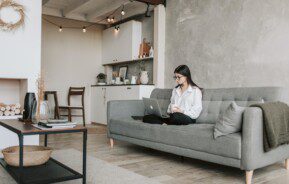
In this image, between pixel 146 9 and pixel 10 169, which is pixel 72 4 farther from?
pixel 10 169

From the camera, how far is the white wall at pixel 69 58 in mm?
6871

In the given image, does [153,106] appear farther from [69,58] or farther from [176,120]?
[69,58]

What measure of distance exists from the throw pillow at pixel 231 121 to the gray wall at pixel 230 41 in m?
1.37

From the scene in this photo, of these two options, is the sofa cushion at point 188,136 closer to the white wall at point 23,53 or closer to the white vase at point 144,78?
the white wall at point 23,53

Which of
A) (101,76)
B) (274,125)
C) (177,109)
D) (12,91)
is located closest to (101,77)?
(101,76)

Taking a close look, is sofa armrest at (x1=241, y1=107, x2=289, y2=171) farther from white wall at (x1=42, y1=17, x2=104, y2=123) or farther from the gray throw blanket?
white wall at (x1=42, y1=17, x2=104, y2=123)

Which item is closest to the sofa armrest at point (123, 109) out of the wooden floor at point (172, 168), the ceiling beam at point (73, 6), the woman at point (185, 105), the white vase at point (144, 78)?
the wooden floor at point (172, 168)

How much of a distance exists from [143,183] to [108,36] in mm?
5287

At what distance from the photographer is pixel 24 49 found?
13.8ft

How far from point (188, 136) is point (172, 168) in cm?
39

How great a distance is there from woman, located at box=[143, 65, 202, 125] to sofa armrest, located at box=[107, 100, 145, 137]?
0.63 m

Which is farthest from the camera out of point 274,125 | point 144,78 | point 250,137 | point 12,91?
point 144,78

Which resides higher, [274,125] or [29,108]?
[29,108]

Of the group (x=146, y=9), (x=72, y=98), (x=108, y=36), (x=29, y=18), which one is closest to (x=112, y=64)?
(x=108, y=36)
